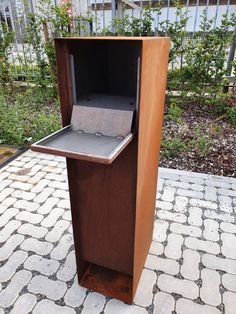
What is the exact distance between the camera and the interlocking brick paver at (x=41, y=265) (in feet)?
6.29

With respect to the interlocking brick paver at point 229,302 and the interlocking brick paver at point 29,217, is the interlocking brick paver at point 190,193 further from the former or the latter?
the interlocking brick paver at point 29,217

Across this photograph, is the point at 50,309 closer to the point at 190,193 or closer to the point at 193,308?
the point at 193,308

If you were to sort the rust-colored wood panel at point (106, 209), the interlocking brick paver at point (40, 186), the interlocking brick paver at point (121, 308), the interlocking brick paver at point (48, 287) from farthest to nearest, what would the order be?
the interlocking brick paver at point (40, 186)
the interlocking brick paver at point (48, 287)
the interlocking brick paver at point (121, 308)
the rust-colored wood panel at point (106, 209)

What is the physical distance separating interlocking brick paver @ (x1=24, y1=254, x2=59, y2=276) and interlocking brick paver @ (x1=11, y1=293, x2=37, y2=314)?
0.19m

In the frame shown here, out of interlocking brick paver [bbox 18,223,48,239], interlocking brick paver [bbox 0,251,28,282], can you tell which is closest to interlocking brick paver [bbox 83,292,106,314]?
interlocking brick paver [bbox 0,251,28,282]

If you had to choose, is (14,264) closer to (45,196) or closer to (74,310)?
(74,310)

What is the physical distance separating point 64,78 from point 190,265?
5.14ft

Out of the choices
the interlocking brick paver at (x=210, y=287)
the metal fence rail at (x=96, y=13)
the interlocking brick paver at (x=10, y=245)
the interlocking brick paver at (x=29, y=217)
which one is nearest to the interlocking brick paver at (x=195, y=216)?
the interlocking brick paver at (x=210, y=287)

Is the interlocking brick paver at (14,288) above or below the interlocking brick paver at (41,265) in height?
below

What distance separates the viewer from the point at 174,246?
212 centimetres

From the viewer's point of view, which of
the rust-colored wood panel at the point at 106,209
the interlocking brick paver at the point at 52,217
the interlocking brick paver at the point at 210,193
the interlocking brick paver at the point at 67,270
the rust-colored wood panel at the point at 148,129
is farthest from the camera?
the interlocking brick paver at the point at 210,193

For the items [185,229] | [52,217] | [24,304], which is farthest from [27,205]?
[185,229]

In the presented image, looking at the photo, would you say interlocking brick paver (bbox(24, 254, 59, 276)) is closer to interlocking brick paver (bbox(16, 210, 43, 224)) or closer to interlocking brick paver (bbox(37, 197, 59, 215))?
interlocking brick paver (bbox(16, 210, 43, 224))

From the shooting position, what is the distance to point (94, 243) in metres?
1.72
